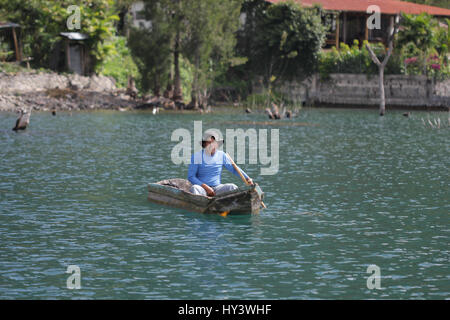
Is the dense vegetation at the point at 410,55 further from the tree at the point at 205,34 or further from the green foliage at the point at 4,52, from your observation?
the green foliage at the point at 4,52

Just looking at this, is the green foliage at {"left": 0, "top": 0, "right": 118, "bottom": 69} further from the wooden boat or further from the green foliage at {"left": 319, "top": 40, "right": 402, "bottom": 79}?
the wooden boat

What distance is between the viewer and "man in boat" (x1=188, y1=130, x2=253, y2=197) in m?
19.9

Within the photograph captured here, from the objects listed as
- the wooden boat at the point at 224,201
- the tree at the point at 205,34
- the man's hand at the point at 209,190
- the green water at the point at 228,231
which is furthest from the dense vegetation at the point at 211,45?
the man's hand at the point at 209,190

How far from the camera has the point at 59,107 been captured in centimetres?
6431

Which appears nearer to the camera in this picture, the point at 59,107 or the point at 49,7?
the point at 59,107

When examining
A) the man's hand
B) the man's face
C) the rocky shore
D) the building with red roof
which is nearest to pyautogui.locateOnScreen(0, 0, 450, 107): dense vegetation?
the building with red roof

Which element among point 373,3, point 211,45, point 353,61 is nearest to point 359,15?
point 373,3

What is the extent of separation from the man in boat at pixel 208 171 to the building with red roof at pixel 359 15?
5911 centimetres

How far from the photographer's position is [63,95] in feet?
219

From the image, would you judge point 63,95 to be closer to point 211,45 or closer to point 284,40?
point 211,45

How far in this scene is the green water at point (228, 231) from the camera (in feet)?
44.7
